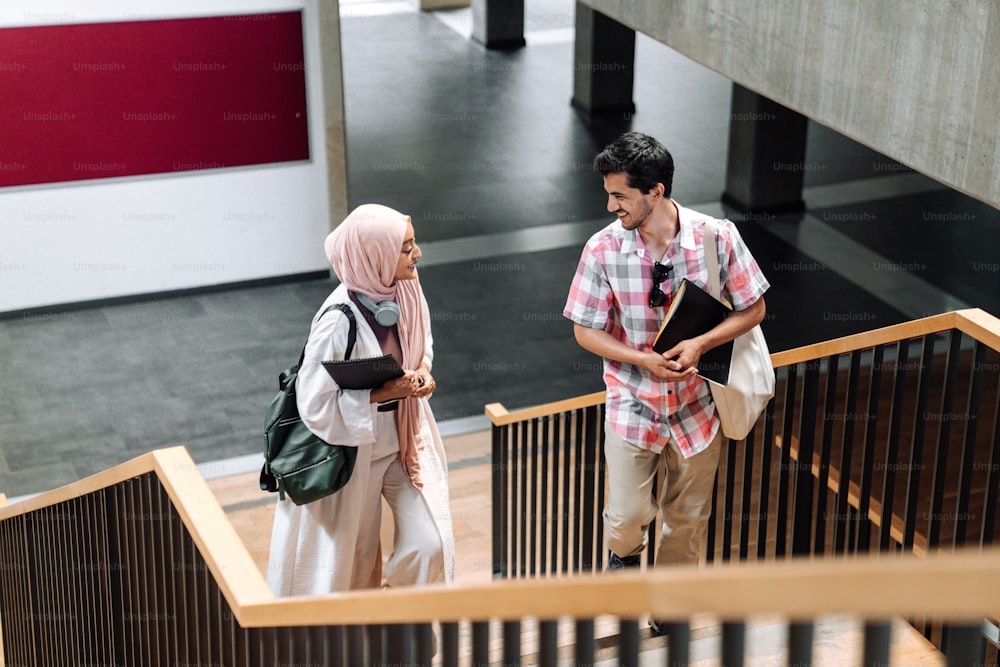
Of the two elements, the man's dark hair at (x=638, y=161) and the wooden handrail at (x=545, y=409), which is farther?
the wooden handrail at (x=545, y=409)

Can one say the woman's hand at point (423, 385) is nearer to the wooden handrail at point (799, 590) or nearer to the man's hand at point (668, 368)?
the man's hand at point (668, 368)

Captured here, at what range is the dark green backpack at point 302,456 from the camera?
3.64 meters

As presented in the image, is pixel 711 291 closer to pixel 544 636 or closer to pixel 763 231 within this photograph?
pixel 544 636

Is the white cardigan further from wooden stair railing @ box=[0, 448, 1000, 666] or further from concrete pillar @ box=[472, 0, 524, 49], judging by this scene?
concrete pillar @ box=[472, 0, 524, 49]

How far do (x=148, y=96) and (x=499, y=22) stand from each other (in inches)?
424

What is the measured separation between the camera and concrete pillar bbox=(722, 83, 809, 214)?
42.6 feet

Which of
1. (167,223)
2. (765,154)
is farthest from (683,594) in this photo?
(765,154)

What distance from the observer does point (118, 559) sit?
364 centimetres

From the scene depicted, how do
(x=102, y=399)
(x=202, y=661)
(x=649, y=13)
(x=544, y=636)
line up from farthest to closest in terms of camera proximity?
(x=102, y=399), (x=649, y=13), (x=202, y=661), (x=544, y=636)

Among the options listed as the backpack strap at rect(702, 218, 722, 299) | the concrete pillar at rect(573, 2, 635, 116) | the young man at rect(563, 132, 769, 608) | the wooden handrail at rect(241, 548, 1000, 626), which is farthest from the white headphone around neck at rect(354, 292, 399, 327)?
the concrete pillar at rect(573, 2, 635, 116)

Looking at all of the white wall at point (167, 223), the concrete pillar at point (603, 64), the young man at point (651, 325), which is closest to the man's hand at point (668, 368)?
the young man at point (651, 325)

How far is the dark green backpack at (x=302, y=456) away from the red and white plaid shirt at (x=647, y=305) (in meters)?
0.80

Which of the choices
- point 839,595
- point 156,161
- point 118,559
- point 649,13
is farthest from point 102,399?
point 839,595

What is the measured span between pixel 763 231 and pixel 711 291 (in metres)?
9.24
